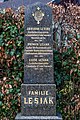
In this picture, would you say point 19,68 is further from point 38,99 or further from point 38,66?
point 38,99

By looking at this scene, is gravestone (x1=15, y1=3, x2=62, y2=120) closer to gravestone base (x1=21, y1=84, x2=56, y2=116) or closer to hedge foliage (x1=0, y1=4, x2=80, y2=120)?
gravestone base (x1=21, y1=84, x2=56, y2=116)

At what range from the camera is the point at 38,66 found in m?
5.47

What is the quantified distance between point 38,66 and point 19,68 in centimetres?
55

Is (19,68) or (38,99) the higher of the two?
(19,68)

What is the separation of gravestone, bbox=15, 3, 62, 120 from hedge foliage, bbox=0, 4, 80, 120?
0.37 meters

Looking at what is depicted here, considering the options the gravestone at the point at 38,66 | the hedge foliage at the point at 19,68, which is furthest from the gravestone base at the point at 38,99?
the hedge foliage at the point at 19,68

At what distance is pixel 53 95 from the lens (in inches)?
214

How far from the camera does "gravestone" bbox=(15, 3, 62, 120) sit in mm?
5434

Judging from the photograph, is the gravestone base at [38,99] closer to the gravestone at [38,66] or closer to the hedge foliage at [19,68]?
the gravestone at [38,66]

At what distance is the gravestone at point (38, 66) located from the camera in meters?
5.43

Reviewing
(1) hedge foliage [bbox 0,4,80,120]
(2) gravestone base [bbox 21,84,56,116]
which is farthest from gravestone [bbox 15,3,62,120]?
(1) hedge foliage [bbox 0,4,80,120]

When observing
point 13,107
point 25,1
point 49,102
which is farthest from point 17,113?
point 25,1

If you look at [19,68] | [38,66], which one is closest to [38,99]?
[38,66]

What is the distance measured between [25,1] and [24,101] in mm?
3365
